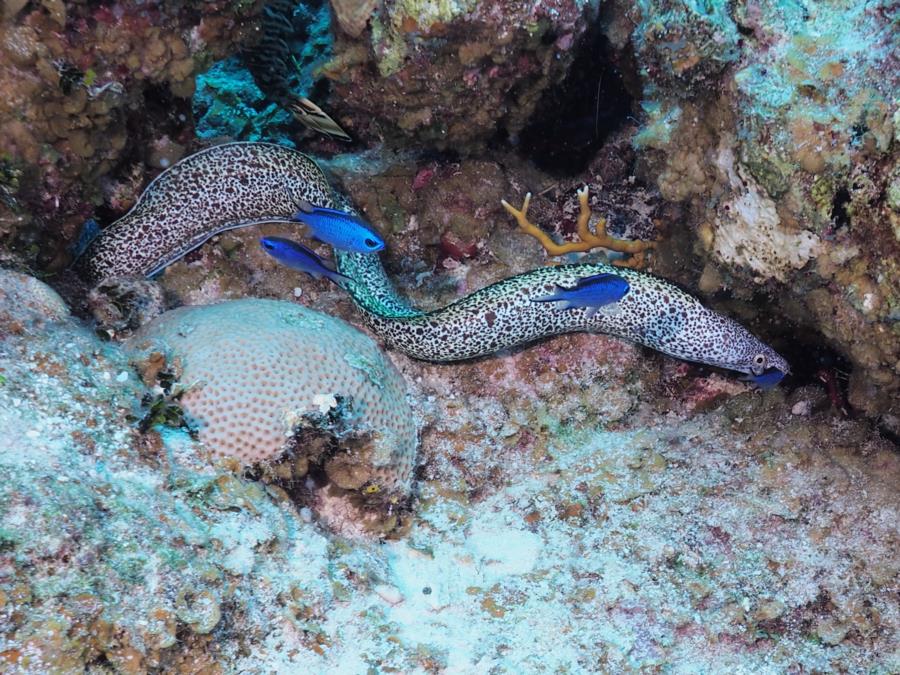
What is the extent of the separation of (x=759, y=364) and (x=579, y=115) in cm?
261

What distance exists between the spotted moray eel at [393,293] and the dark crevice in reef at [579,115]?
1325 millimetres

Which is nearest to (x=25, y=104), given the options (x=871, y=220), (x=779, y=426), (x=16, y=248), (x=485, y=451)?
(x=16, y=248)

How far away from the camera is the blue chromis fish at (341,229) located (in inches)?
137

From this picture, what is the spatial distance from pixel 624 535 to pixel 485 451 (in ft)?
3.86

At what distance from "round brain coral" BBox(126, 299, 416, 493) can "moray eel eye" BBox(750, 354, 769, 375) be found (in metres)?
2.63

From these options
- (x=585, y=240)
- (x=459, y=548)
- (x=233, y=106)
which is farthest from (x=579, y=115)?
(x=459, y=548)

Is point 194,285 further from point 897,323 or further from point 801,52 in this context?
point 897,323

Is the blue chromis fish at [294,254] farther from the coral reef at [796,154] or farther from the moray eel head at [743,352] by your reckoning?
the moray eel head at [743,352]

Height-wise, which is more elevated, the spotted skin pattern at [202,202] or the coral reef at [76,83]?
the coral reef at [76,83]

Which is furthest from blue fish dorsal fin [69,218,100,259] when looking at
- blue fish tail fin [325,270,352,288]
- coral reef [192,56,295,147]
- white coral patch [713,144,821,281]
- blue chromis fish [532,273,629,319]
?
white coral patch [713,144,821,281]

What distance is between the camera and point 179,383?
339 cm

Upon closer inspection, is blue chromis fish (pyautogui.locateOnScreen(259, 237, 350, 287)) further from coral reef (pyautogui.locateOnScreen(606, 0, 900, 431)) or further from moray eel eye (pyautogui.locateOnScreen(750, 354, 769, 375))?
moray eel eye (pyautogui.locateOnScreen(750, 354, 769, 375))

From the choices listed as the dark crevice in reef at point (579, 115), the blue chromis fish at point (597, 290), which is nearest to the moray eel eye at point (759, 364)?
the blue chromis fish at point (597, 290)

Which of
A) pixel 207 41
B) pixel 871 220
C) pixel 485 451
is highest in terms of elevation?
pixel 207 41
